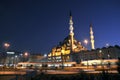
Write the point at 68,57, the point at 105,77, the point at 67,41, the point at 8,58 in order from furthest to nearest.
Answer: the point at 67,41 → the point at 8,58 → the point at 68,57 → the point at 105,77

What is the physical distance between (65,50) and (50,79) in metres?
164

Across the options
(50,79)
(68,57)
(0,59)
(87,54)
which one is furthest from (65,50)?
(50,79)

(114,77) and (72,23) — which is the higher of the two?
(72,23)

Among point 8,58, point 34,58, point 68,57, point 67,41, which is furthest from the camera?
point 67,41

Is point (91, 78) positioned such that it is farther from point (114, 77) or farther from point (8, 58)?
point (8, 58)

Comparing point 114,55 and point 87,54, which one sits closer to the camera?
point 114,55

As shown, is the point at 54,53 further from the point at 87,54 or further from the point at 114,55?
the point at 114,55

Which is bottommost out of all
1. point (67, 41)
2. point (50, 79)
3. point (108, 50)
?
point (50, 79)

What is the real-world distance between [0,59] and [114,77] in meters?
171

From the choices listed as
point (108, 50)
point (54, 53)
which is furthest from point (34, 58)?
point (108, 50)

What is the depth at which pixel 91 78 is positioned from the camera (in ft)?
65.4

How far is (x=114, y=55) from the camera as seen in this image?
385 feet

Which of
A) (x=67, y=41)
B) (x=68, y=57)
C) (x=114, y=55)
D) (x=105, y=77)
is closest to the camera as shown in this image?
(x=105, y=77)

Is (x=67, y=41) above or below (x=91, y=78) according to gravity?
above
